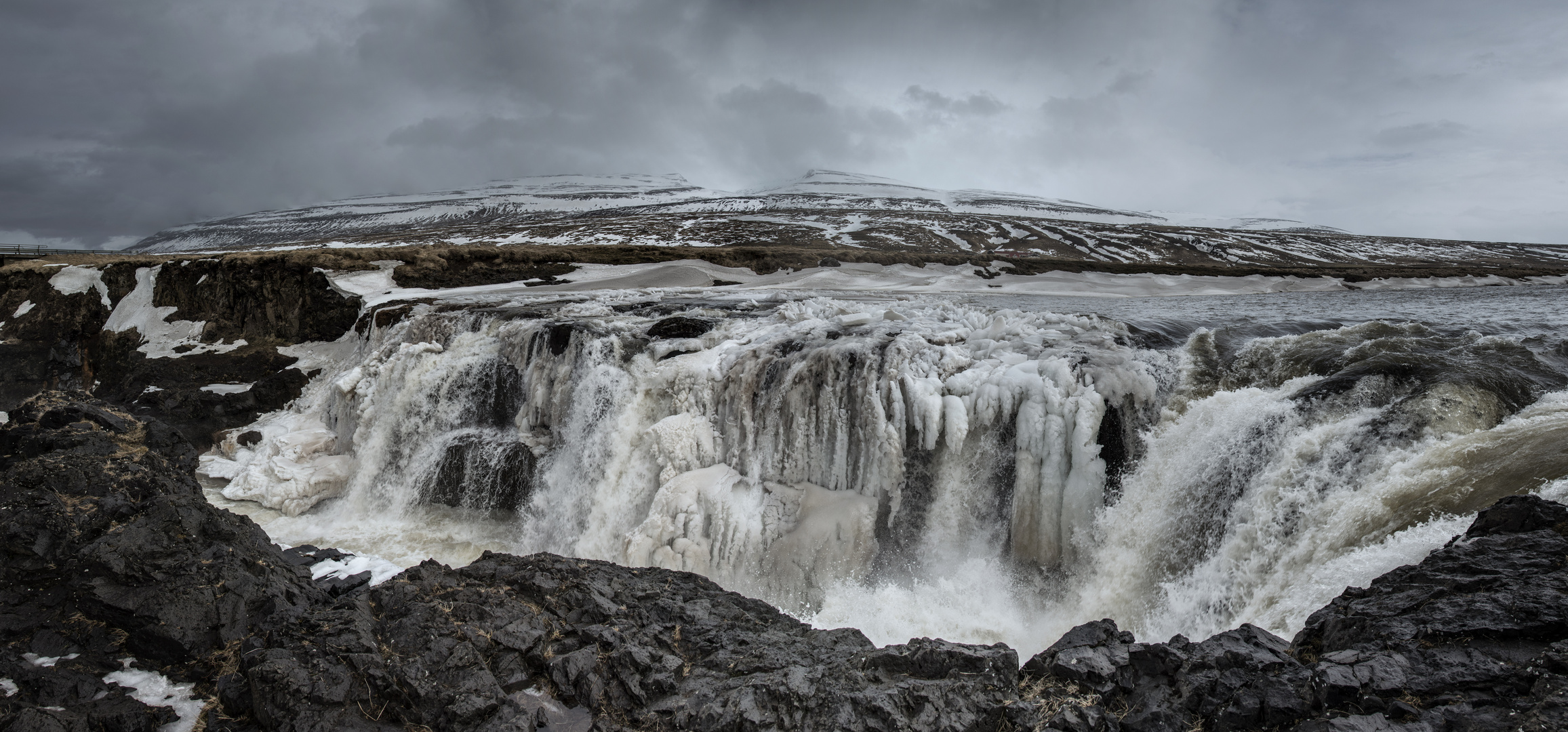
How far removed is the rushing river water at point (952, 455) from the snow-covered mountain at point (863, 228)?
3946 centimetres

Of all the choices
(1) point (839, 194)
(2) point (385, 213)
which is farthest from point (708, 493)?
(2) point (385, 213)

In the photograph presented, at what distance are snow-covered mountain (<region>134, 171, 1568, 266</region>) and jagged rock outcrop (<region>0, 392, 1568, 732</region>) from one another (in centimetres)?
4808

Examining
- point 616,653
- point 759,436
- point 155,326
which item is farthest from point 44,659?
point 155,326

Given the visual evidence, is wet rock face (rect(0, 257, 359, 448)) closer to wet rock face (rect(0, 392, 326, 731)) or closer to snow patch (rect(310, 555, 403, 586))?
snow patch (rect(310, 555, 403, 586))

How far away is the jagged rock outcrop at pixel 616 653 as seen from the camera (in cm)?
505

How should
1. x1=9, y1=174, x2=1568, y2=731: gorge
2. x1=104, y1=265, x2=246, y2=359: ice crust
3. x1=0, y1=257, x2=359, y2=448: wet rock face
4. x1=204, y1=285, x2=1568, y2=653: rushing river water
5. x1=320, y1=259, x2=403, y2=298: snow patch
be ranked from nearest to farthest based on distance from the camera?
x1=9, y1=174, x2=1568, y2=731: gorge < x1=204, y1=285, x2=1568, y2=653: rushing river water < x1=0, y1=257, x2=359, y2=448: wet rock face < x1=104, y1=265, x2=246, y2=359: ice crust < x1=320, y1=259, x2=403, y2=298: snow patch

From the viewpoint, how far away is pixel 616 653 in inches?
268

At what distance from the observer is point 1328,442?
376 inches

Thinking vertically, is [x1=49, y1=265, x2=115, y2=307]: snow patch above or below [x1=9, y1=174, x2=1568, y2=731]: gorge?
above

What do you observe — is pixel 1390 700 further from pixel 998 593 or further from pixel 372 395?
pixel 372 395

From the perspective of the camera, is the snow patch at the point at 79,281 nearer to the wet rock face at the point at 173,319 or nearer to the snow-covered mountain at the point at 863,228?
the wet rock face at the point at 173,319

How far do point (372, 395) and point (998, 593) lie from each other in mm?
18562

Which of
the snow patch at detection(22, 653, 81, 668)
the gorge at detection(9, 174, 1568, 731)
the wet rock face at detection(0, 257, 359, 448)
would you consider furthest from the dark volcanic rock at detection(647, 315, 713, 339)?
the wet rock face at detection(0, 257, 359, 448)

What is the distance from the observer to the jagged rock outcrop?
199 inches
